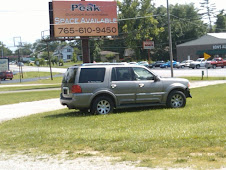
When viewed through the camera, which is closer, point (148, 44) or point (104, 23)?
point (104, 23)

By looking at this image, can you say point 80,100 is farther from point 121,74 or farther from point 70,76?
point 121,74

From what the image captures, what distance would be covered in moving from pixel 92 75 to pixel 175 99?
3.21 meters

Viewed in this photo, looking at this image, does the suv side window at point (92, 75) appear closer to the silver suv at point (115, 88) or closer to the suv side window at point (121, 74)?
the silver suv at point (115, 88)

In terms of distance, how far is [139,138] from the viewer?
8.50m

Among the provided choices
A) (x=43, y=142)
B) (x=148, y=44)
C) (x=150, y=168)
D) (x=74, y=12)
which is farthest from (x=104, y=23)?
(x=150, y=168)

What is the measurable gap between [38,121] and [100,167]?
6980mm

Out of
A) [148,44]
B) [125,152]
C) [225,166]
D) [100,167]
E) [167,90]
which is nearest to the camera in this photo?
[225,166]

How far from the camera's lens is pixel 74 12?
136 ft

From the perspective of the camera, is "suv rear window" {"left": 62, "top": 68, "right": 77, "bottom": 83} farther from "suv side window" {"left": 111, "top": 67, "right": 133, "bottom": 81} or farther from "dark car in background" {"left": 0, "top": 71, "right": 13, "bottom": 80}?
"dark car in background" {"left": 0, "top": 71, "right": 13, "bottom": 80}

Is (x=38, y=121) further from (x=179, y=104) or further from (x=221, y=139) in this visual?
(x=221, y=139)

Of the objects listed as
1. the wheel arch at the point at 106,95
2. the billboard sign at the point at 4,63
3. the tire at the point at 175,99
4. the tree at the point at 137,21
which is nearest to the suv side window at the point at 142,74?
the tire at the point at 175,99

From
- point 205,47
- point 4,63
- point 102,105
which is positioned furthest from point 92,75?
point 205,47

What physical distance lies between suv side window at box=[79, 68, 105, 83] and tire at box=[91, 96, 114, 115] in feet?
2.11

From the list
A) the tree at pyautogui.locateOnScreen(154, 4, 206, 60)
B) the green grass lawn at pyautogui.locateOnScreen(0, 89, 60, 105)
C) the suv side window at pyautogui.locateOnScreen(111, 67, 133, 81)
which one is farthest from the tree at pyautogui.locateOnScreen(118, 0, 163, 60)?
the suv side window at pyautogui.locateOnScreen(111, 67, 133, 81)
